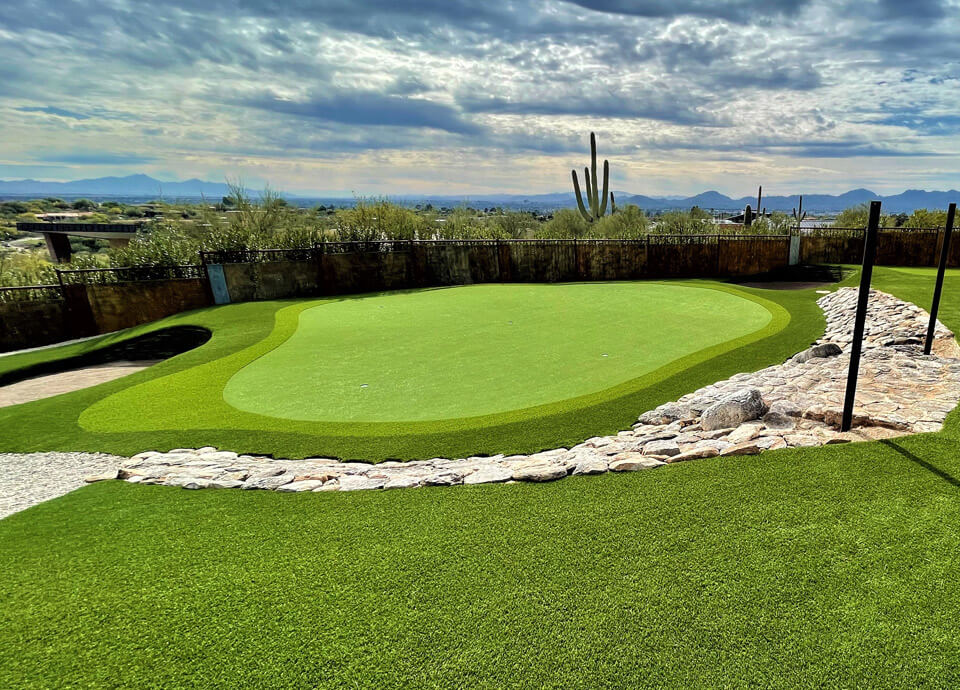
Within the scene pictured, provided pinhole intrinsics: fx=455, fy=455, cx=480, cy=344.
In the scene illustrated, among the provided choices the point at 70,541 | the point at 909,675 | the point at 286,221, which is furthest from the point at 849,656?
the point at 286,221

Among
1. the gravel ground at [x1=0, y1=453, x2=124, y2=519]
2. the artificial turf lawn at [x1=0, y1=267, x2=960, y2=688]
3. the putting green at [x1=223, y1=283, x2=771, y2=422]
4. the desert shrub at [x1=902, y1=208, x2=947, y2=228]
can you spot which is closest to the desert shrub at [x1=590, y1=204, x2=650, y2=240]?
the desert shrub at [x1=902, y1=208, x2=947, y2=228]

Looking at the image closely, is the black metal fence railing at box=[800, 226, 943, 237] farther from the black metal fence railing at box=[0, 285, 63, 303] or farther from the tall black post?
the black metal fence railing at box=[0, 285, 63, 303]

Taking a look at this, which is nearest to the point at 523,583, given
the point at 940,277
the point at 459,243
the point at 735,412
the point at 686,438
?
the point at 686,438

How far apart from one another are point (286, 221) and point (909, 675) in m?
24.7

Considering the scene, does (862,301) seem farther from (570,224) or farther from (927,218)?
(570,224)

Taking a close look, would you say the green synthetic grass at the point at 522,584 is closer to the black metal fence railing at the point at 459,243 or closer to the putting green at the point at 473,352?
the putting green at the point at 473,352

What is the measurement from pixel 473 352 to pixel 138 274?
481 inches

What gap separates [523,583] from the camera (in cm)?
247

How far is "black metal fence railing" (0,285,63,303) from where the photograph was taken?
456 inches

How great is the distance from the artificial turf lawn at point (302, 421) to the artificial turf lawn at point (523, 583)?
102 centimetres

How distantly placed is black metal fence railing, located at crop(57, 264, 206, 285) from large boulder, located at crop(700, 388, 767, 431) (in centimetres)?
1414

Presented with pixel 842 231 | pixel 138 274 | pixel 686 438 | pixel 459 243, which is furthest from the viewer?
pixel 459 243

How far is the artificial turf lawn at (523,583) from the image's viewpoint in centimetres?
199

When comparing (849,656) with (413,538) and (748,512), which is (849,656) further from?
(413,538)
